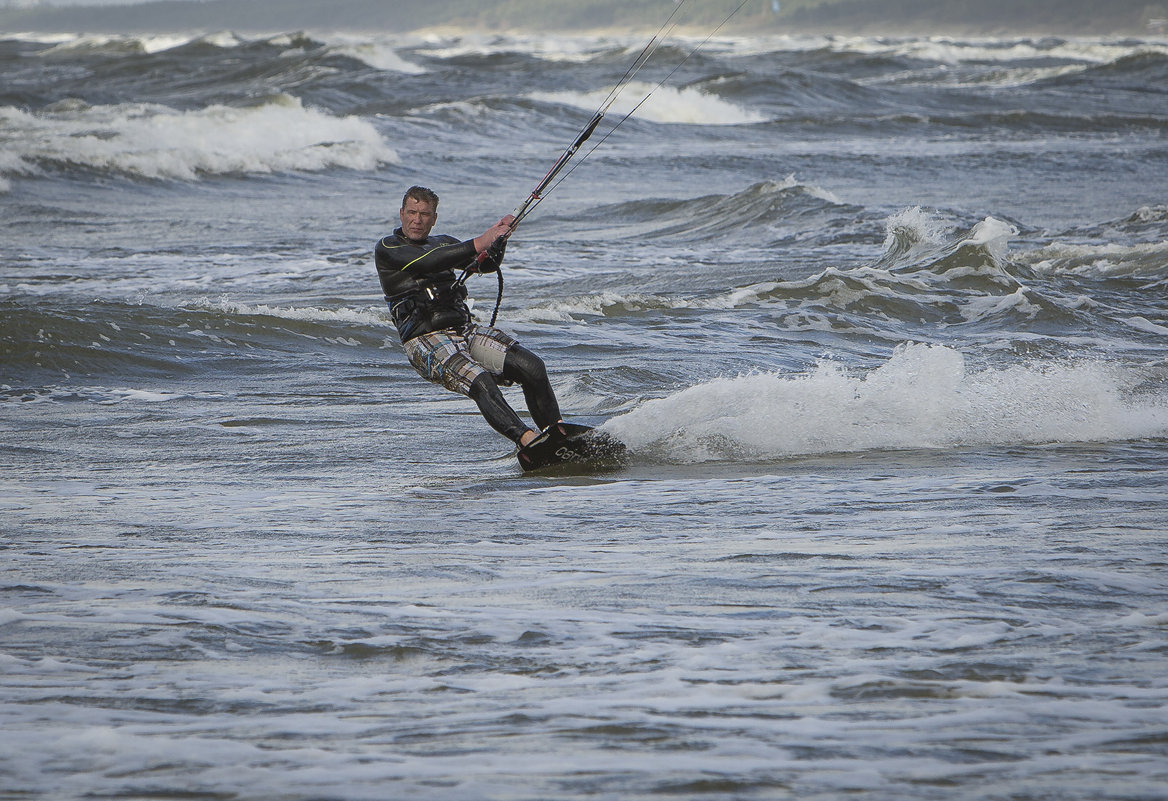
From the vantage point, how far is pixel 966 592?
14.6 ft

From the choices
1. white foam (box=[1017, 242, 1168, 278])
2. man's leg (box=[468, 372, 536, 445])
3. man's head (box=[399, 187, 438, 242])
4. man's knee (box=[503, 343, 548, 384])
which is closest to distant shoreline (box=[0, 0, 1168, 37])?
white foam (box=[1017, 242, 1168, 278])

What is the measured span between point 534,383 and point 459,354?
1.37 feet

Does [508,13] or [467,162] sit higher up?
[508,13]

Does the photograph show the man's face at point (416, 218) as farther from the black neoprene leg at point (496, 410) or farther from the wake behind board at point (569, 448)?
the wake behind board at point (569, 448)

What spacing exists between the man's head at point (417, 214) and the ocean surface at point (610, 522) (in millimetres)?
1199

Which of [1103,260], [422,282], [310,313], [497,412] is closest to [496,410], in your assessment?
[497,412]

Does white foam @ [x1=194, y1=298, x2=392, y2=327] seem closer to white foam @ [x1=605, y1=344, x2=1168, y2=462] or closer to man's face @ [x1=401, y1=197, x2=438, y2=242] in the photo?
man's face @ [x1=401, y1=197, x2=438, y2=242]

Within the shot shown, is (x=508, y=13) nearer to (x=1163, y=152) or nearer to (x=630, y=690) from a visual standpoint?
(x=1163, y=152)

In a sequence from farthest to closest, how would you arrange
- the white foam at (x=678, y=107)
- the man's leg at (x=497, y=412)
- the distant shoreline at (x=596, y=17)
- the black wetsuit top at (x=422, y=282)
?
the distant shoreline at (x=596, y=17) < the white foam at (x=678, y=107) < the black wetsuit top at (x=422, y=282) < the man's leg at (x=497, y=412)

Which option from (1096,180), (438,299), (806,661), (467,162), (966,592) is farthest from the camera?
(467,162)

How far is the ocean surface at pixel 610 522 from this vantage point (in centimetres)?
337

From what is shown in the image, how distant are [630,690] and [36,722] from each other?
5.16 feet

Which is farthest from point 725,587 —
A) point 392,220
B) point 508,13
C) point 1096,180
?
point 508,13

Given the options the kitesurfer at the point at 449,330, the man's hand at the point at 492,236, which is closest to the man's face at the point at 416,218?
the kitesurfer at the point at 449,330
